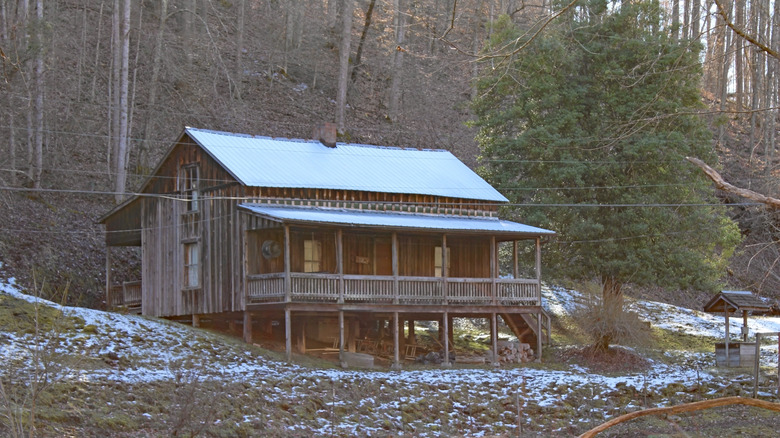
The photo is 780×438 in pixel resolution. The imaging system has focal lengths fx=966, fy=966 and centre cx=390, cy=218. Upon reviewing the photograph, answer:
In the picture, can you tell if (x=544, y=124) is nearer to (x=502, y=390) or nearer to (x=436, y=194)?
(x=436, y=194)

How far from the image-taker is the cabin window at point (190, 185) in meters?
32.6

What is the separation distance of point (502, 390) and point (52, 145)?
23.2 meters

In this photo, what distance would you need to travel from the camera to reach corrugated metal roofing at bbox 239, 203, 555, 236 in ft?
94.6

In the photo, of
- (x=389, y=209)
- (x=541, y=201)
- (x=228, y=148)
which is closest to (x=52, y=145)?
(x=228, y=148)

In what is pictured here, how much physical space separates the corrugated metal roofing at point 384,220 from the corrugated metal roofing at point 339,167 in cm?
80

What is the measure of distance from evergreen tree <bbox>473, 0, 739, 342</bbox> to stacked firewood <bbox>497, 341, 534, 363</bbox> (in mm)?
5385

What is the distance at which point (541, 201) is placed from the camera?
38.3 metres

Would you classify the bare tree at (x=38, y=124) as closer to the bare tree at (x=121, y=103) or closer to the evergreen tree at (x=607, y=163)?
the bare tree at (x=121, y=103)

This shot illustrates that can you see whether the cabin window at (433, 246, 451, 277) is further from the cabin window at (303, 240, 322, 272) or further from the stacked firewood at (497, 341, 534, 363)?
the cabin window at (303, 240, 322, 272)

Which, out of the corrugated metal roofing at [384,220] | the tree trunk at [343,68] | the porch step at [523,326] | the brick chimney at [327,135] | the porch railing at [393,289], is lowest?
the porch step at [523,326]

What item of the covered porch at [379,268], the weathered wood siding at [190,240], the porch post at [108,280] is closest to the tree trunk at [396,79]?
the covered porch at [379,268]

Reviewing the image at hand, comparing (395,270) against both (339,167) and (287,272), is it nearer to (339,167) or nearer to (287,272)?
(287,272)

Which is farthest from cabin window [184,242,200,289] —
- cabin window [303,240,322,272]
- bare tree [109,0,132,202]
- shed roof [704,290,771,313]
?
shed roof [704,290,771,313]

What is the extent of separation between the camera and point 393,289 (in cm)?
3095
